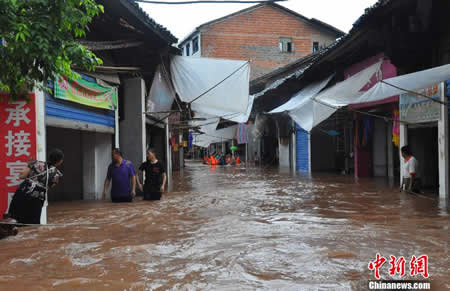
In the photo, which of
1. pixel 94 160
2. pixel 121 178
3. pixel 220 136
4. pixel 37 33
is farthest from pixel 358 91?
pixel 220 136

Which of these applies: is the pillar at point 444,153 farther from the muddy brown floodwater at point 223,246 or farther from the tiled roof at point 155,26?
the tiled roof at point 155,26

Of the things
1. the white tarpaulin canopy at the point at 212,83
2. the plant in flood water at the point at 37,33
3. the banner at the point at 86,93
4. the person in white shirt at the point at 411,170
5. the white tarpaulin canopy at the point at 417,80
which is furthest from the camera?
the white tarpaulin canopy at the point at 212,83

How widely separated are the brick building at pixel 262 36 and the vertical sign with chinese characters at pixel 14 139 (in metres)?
26.3

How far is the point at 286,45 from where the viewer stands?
34.2 m

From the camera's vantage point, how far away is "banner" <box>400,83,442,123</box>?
366 inches

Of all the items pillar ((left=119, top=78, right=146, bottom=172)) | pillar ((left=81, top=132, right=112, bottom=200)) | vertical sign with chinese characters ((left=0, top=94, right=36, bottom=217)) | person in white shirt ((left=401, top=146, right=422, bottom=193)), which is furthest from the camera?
pillar ((left=119, top=78, right=146, bottom=172))

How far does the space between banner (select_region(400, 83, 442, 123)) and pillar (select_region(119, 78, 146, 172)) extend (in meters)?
7.30

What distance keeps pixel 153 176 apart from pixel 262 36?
1027 inches

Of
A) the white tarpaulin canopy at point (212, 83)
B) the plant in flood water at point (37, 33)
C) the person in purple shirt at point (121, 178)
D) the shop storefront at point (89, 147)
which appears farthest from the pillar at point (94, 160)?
the plant in flood water at point (37, 33)

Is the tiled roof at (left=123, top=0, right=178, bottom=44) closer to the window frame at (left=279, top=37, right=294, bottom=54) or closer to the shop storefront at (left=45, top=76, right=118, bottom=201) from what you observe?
the shop storefront at (left=45, top=76, right=118, bottom=201)

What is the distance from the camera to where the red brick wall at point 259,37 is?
32375 millimetres

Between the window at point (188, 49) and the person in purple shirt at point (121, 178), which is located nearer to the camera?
the person in purple shirt at point (121, 178)

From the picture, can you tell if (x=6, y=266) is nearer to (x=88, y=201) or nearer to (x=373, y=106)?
(x=88, y=201)

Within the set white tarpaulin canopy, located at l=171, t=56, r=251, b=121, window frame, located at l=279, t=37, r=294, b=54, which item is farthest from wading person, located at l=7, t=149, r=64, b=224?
window frame, located at l=279, t=37, r=294, b=54
